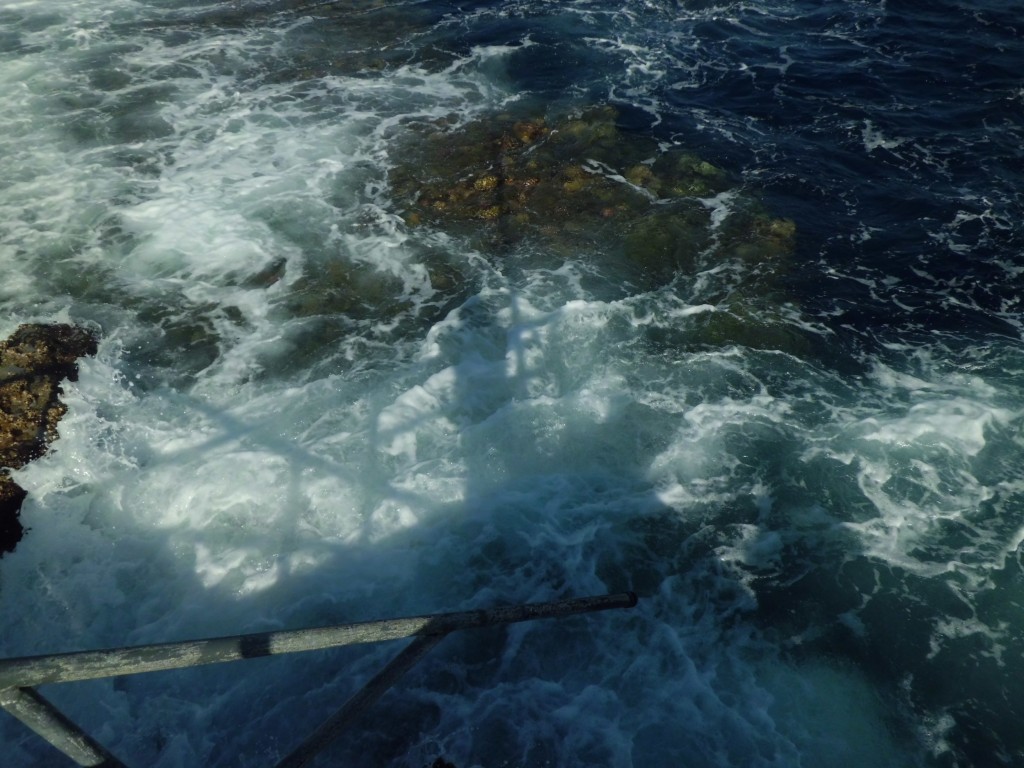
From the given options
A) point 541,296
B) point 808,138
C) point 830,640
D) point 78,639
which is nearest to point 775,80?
point 808,138

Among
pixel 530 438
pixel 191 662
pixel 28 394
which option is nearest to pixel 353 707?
pixel 191 662

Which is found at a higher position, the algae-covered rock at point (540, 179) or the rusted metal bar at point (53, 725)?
the rusted metal bar at point (53, 725)

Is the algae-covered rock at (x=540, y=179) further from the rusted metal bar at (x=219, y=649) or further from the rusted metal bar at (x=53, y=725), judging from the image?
the rusted metal bar at (x=53, y=725)

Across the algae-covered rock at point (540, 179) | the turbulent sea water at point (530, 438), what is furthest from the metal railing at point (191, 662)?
the algae-covered rock at point (540, 179)

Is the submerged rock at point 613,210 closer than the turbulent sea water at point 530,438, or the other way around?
the turbulent sea water at point 530,438

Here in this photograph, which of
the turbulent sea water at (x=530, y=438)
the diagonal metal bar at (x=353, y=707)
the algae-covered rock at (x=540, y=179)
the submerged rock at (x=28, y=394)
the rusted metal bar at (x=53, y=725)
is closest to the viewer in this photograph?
the rusted metal bar at (x=53, y=725)

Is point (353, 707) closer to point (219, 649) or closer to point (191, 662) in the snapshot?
point (219, 649)

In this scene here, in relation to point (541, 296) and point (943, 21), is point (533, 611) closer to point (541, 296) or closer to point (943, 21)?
point (541, 296)
